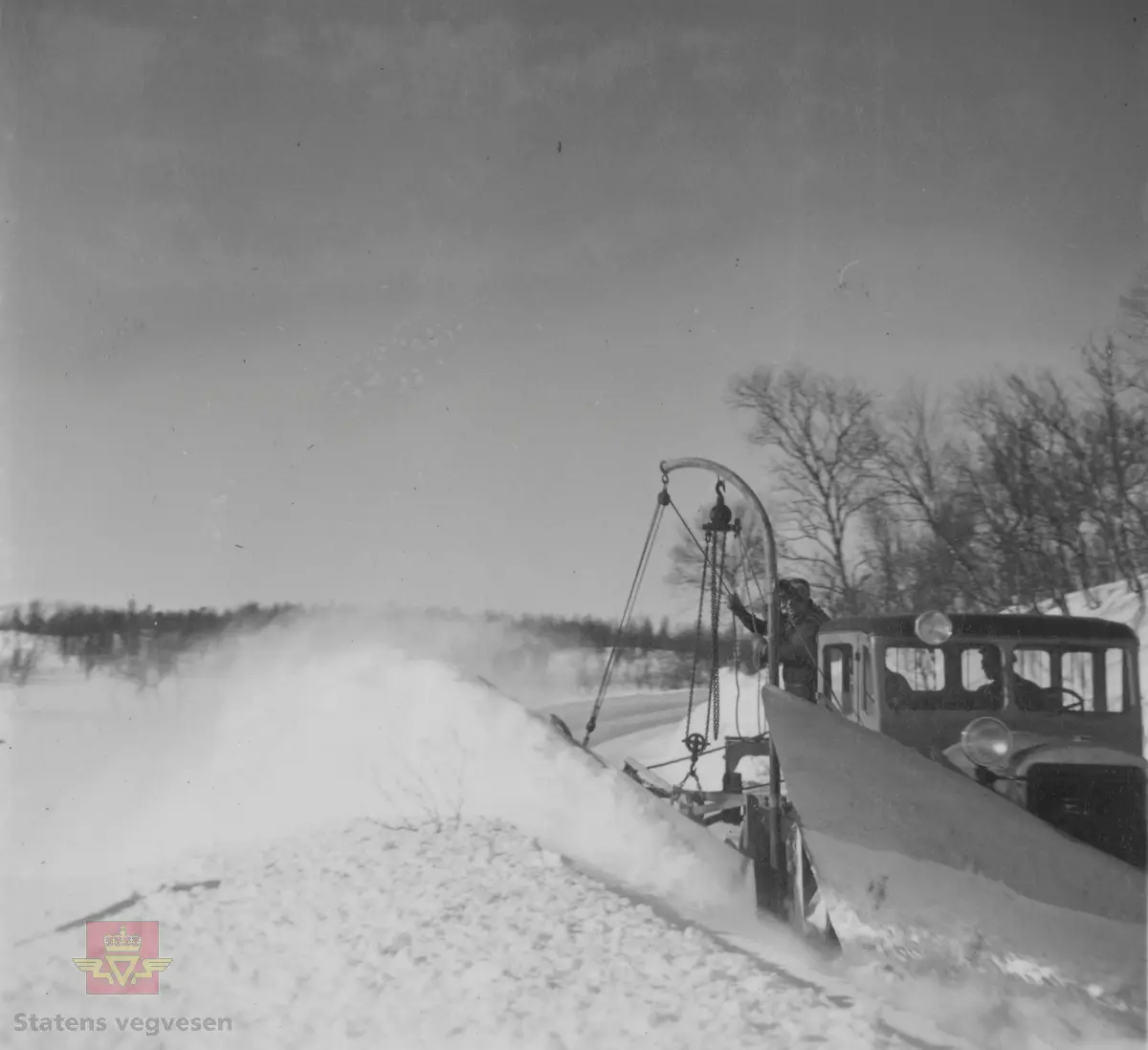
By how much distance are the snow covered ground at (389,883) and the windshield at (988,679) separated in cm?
190

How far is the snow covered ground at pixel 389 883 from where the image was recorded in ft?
17.0

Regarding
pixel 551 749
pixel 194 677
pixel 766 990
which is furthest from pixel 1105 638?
pixel 194 677

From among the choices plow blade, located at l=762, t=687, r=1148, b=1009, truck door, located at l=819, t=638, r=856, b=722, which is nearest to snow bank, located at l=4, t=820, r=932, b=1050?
plow blade, located at l=762, t=687, r=1148, b=1009

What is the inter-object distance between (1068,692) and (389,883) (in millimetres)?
4944

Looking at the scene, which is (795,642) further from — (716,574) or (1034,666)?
(1034,666)

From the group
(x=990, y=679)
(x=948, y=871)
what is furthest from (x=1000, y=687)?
(x=948, y=871)

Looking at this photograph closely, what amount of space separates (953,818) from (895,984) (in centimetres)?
88

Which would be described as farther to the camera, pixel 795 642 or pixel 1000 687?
pixel 795 642

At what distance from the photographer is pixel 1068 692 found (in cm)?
738

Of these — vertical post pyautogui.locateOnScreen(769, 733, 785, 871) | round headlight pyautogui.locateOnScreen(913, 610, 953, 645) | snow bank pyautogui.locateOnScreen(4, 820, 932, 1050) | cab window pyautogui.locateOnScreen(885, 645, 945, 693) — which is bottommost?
snow bank pyautogui.locateOnScreen(4, 820, 932, 1050)

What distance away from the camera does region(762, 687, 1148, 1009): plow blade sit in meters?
4.89

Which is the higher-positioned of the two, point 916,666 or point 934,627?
point 934,627

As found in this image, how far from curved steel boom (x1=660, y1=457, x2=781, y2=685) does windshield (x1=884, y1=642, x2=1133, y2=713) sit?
99 centimetres

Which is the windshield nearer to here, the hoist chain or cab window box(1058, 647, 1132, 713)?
cab window box(1058, 647, 1132, 713)
